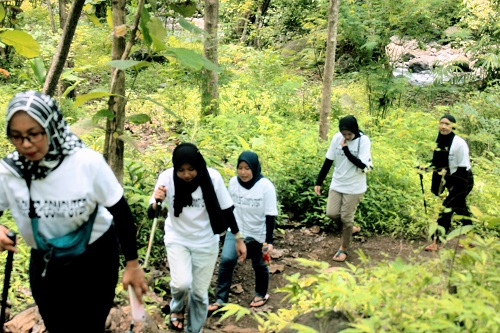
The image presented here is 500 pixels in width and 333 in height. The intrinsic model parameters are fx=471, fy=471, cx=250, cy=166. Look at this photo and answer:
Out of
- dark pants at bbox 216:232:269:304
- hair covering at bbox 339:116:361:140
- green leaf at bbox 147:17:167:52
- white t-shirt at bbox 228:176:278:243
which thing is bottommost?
dark pants at bbox 216:232:269:304

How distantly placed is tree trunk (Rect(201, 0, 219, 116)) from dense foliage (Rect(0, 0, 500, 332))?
0.39 metres

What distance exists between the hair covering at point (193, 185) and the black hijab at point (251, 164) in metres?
0.93

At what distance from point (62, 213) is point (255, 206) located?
8.87ft

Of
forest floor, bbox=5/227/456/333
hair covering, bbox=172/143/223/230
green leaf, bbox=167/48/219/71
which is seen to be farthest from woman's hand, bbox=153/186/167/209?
green leaf, bbox=167/48/219/71

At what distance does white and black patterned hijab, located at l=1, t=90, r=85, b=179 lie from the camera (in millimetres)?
2162

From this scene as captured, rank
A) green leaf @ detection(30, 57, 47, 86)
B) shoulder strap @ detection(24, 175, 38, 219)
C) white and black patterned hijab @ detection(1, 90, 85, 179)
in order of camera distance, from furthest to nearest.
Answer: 1. green leaf @ detection(30, 57, 47, 86)
2. shoulder strap @ detection(24, 175, 38, 219)
3. white and black patterned hijab @ detection(1, 90, 85, 179)

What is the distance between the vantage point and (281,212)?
7273 mm

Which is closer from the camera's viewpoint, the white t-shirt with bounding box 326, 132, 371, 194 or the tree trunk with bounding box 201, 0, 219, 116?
the white t-shirt with bounding box 326, 132, 371, 194

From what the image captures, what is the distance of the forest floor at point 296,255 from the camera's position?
17.5 ft

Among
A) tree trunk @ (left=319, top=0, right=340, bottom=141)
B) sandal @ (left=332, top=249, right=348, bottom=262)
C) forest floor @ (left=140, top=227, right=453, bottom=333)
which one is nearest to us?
forest floor @ (left=140, top=227, right=453, bottom=333)

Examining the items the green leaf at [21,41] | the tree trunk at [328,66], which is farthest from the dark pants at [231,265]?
the tree trunk at [328,66]

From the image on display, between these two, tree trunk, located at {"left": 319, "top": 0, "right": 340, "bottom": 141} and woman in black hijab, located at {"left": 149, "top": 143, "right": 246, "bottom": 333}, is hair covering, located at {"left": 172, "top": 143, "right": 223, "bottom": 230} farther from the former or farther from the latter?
tree trunk, located at {"left": 319, "top": 0, "right": 340, "bottom": 141}

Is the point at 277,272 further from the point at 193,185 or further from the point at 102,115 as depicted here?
the point at 102,115

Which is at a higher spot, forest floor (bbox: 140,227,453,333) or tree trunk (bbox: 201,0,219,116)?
tree trunk (bbox: 201,0,219,116)
